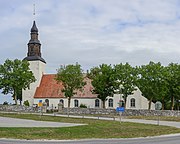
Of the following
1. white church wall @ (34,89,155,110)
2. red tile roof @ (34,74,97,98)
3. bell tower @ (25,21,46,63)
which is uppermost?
bell tower @ (25,21,46,63)

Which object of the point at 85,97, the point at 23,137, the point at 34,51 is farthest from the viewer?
the point at 34,51

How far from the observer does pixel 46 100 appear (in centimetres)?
7525

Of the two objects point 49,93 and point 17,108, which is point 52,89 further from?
point 17,108

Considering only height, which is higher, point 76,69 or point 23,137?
point 76,69

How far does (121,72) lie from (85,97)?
53.1 ft

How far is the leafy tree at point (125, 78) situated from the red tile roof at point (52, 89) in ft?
44.6

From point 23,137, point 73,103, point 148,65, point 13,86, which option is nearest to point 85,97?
point 73,103

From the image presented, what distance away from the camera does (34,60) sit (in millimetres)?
78000

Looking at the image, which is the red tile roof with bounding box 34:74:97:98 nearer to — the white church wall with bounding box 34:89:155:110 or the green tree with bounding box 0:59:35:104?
the white church wall with bounding box 34:89:155:110

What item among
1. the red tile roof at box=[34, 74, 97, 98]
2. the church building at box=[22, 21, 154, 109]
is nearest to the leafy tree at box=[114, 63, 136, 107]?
the church building at box=[22, 21, 154, 109]

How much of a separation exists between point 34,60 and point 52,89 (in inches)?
315

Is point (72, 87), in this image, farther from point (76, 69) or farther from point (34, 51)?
point (34, 51)

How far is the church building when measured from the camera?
71750 millimetres

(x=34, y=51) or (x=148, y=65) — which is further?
(x=34, y=51)
